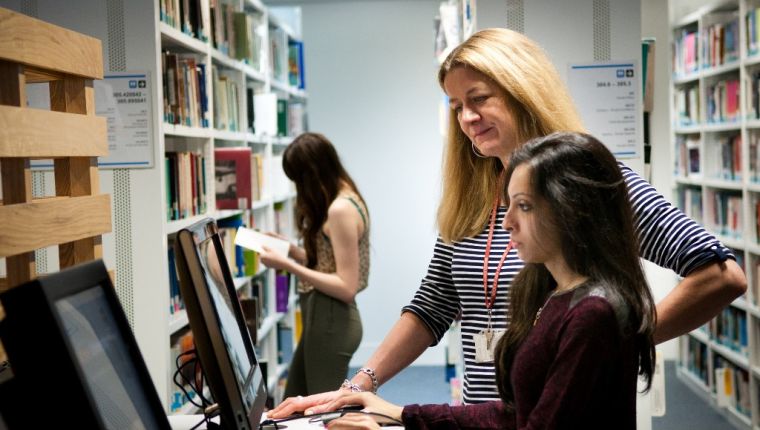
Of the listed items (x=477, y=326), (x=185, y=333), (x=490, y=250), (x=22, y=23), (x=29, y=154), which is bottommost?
(x=185, y=333)

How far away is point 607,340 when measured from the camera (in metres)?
1.21

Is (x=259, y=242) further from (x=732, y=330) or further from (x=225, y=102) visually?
(x=732, y=330)

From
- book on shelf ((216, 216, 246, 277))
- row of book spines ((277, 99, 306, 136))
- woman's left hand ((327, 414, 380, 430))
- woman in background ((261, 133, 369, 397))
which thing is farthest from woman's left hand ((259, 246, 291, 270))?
row of book spines ((277, 99, 306, 136))

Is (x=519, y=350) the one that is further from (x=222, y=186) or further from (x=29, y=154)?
(x=222, y=186)

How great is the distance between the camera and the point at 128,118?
322 cm

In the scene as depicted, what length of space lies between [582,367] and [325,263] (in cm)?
283

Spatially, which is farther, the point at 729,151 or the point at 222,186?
the point at 729,151

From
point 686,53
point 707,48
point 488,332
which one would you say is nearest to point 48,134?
point 488,332

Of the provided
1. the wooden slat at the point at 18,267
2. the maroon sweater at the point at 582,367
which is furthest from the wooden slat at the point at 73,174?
the maroon sweater at the point at 582,367

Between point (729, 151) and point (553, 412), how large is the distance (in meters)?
4.88

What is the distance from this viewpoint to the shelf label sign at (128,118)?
3.20m

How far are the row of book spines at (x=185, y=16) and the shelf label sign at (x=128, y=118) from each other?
0.34m

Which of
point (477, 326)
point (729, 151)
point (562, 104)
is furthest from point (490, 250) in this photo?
point (729, 151)

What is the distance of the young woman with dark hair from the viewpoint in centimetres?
121
